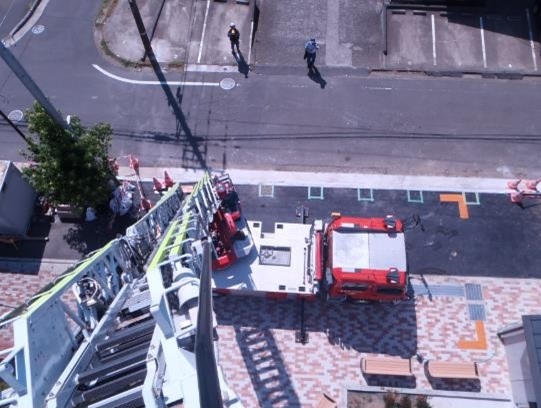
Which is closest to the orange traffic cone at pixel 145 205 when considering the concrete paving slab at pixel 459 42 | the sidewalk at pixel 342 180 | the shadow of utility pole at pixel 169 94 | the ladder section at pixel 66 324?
the sidewalk at pixel 342 180

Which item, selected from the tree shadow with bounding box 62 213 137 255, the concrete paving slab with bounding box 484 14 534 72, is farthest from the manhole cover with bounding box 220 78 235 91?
the concrete paving slab with bounding box 484 14 534 72

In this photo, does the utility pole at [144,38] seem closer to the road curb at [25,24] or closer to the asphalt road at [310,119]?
the asphalt road at [310,119]

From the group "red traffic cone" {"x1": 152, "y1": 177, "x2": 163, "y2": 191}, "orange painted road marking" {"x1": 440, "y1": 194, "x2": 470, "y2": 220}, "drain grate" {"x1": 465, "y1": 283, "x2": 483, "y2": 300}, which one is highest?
"red traffic cone" {"x1": 152, "y1": 177, "x2": 163, "y2": 191}

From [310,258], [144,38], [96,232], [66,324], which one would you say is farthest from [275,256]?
[144,38]

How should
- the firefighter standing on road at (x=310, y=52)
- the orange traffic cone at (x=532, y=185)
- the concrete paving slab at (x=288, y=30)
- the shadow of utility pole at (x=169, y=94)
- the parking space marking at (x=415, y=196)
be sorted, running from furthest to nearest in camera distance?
the concrete paving slab at (x=288, y=30), the firefighter standing on road at (x=310, y=52), the shadow of utility pole at (x=169, y=94), the parking space marking at (x=415, y=196), the orange traffic cone at (x=532, y=185)

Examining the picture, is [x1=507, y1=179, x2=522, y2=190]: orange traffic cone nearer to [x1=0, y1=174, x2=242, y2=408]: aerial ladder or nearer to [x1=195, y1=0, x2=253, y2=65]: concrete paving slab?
[x1=195, y1=0, x2=253, y2=65]: concrete paving slab

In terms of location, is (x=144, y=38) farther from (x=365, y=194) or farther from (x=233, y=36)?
(x=365, y=194)
